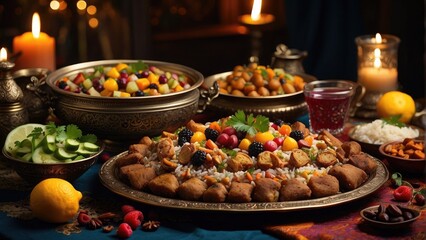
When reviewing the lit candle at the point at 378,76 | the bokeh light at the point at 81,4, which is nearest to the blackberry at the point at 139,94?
the lit candle at the point at 378,76

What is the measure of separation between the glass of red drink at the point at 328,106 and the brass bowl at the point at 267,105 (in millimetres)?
120

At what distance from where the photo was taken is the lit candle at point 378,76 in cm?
415

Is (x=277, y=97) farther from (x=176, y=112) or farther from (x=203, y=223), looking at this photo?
(x=203, y=223)

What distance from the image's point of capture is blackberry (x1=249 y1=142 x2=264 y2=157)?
9.47ft

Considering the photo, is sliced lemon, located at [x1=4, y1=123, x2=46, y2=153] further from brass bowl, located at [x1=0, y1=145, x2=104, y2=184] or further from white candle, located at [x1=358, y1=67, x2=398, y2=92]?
white candle, located at [x1=358, y1=67, x2=398, y2=92]

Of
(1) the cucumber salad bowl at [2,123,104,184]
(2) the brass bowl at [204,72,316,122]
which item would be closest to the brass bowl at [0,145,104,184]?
(1) the cucumber salad bowl at [2,123,104,184]

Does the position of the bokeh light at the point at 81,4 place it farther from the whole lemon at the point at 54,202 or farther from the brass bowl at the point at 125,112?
the whole lemon at the point at 54,202

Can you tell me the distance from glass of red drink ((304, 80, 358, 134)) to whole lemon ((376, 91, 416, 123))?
0.73 ft

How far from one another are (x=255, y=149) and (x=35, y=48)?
1.81 metres

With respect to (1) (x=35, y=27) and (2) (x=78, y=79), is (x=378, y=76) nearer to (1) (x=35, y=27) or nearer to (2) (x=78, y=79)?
(2) (x=78, y=79)

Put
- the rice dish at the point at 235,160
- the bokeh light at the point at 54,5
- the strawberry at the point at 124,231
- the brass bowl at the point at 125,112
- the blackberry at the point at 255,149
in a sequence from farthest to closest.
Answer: the bokeh light at the point at 54,5 < the brass bowl at the point at 125,112 < the blackberry at the point at 255,149 < the rice dish at the point at 235,160 < the strawberry at the point at 124,231

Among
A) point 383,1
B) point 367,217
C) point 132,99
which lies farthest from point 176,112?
point 383,1

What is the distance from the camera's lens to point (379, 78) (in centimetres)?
415

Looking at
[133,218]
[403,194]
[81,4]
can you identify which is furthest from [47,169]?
[81,4]
